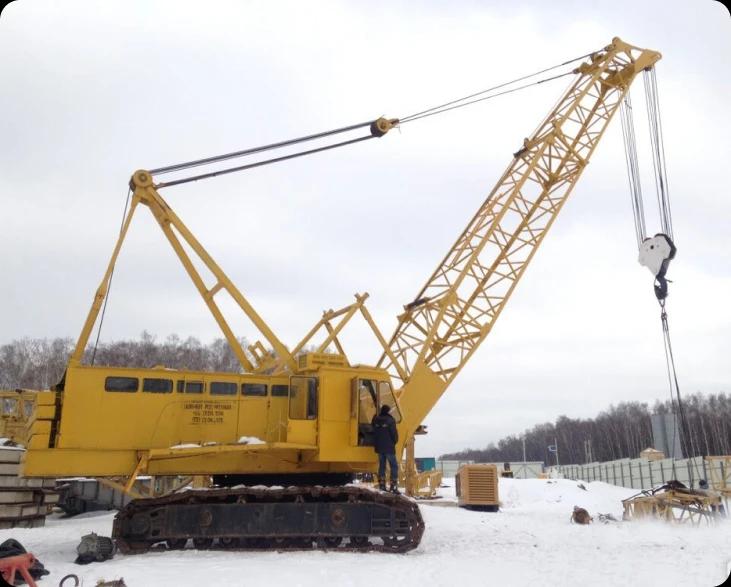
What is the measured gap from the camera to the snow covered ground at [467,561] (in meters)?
8.96

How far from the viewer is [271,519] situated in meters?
11.7

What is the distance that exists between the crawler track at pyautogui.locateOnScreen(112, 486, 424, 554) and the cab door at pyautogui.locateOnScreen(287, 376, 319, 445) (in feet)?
3.24

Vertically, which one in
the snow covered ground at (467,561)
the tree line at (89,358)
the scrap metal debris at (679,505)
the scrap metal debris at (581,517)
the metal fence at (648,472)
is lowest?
the snow covered ground at (467,561)

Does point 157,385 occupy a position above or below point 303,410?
above

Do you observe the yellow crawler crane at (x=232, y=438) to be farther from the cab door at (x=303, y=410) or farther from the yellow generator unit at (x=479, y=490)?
the yellow generator unit at (x=479, y=490)

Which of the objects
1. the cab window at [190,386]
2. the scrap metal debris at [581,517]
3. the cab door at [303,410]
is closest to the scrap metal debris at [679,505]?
the scrap metal debris at [581,517]

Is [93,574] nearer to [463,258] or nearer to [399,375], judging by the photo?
[399,375]

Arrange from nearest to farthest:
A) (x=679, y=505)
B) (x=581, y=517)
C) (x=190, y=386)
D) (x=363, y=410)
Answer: (x=190, y=386) < (x=363, y=410) < (x=679, y=505) < (x=581, y=517)

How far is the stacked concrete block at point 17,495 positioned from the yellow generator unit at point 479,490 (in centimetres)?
1411

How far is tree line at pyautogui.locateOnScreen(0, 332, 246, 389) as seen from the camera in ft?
166

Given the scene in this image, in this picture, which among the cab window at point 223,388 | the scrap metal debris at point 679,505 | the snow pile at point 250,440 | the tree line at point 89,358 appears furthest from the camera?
the tree line at point 89,358

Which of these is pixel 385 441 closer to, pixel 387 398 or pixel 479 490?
pixel 387 398

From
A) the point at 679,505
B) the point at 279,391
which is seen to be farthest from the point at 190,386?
the point at 679,505

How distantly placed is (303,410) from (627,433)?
301 ft
